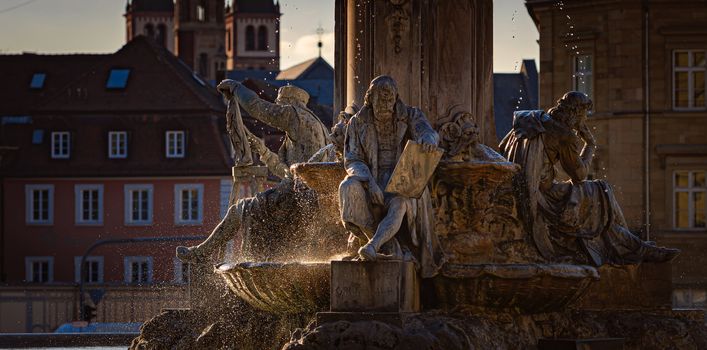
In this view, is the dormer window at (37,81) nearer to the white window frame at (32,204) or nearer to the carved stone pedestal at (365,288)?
the white window frame at (32,204)

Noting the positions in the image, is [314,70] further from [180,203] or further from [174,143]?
A: [180,203]

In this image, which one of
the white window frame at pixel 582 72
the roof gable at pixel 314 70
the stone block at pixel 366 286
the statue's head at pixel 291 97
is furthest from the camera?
the roof gable at pixel 314 70

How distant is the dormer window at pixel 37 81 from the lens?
4279 inches

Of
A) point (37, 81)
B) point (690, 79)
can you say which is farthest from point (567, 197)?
point (37, 81)

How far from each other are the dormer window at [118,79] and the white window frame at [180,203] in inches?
191

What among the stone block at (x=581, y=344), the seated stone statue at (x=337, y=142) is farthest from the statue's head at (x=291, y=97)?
the stone block at (x=581, y=344)

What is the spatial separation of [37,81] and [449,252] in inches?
3404

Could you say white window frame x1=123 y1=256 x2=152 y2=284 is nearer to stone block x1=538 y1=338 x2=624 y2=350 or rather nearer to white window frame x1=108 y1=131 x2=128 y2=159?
white window frame x1=108 y1=131 x2=128 y2=159

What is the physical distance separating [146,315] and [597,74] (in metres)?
15.3

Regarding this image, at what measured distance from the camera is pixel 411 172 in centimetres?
2297

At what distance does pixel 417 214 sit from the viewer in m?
23.1

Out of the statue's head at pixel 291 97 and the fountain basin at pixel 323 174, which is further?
the statue's head at pixel 291 97

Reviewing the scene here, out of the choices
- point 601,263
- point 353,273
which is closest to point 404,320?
point 353,273

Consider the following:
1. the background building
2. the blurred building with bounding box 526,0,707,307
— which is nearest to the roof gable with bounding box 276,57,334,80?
the background building
